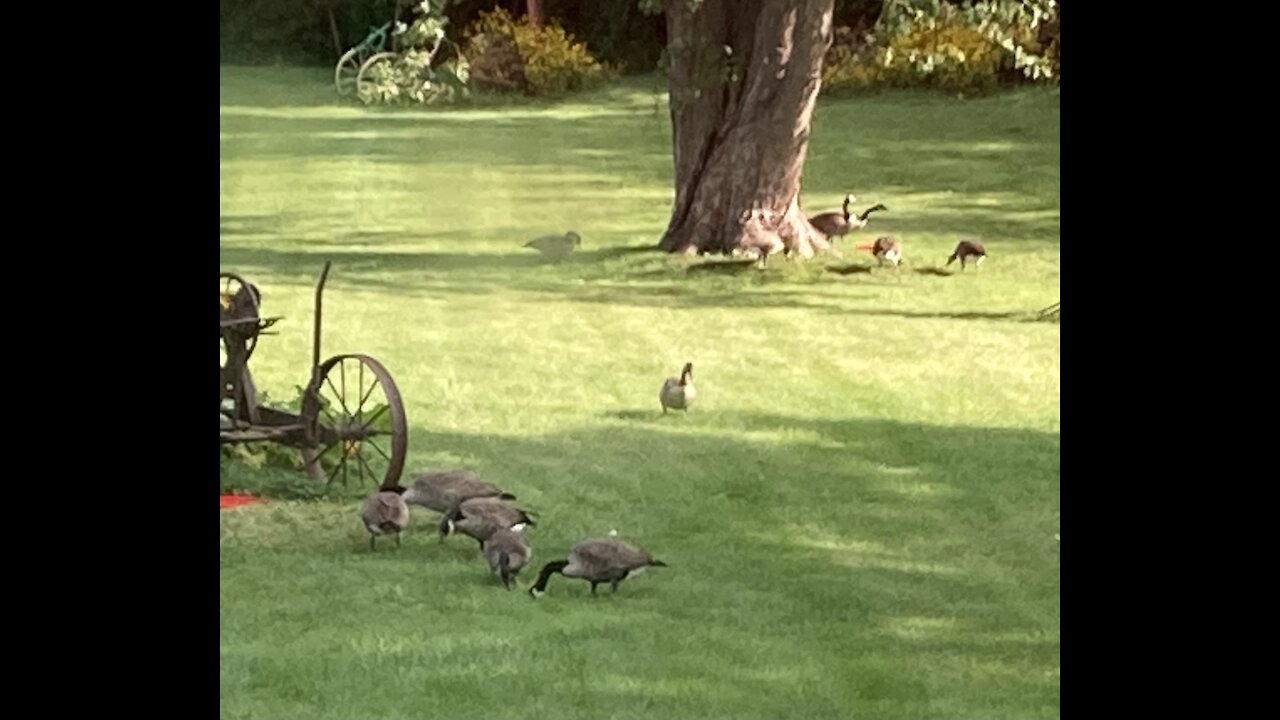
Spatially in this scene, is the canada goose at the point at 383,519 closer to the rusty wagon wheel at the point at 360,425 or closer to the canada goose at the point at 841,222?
the rusty wagon wheel at the point at 360,425

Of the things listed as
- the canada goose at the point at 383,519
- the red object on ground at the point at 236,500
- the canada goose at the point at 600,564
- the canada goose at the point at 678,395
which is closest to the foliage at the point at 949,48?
the canada goose at the point at 678,395

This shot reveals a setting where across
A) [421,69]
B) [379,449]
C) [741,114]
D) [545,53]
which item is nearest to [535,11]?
[545,53]

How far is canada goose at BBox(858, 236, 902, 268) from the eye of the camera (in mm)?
6320

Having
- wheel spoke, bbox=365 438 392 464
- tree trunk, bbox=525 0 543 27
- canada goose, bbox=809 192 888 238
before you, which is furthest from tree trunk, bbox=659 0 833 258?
wheel spoke, bbox=365 438 392 464

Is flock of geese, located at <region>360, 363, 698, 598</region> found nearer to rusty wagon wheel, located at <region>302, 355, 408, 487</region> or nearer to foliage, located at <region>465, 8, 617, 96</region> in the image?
rusty wagon wheel, located at <region>302, 355, 408, 487</region>

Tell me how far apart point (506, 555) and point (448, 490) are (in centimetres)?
Result: 24

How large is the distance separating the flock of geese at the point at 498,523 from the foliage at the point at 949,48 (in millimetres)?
838

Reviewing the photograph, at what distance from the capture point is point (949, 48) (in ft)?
20.6

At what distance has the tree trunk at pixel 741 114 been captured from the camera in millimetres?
6273

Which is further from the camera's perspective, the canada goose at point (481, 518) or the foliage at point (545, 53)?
the foliage at point (545, 53)

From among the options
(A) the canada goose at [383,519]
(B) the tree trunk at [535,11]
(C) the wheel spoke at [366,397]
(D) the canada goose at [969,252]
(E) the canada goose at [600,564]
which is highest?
(B) the tree trunk at [535,11]
